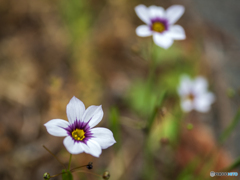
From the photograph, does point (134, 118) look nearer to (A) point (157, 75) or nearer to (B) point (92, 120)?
(A) point (157, 75)

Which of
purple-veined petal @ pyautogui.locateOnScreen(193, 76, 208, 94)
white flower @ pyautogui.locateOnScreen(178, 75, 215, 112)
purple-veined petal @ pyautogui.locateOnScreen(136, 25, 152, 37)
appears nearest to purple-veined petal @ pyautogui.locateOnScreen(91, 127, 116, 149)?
purple-veined petal @ pyautogui.locateOnScreen(136, 25, 152, 37)

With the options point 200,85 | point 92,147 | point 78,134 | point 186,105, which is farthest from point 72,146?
point 200,85

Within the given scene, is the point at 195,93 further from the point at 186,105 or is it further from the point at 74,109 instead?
the point at 74,109

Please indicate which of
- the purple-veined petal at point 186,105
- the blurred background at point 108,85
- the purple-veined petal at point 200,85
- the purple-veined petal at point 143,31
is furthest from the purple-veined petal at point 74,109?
the purple-veined petal at point 200,85

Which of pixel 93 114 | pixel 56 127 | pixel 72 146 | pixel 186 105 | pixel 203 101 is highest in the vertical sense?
pixel 203 101

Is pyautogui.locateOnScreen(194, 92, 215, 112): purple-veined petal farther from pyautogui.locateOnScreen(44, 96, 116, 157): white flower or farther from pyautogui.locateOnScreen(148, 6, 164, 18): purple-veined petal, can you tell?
pyautogui.locateOnScreen(44, 96, 116, 157): white flower

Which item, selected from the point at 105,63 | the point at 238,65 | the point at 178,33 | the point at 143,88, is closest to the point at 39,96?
the point at 105,63
